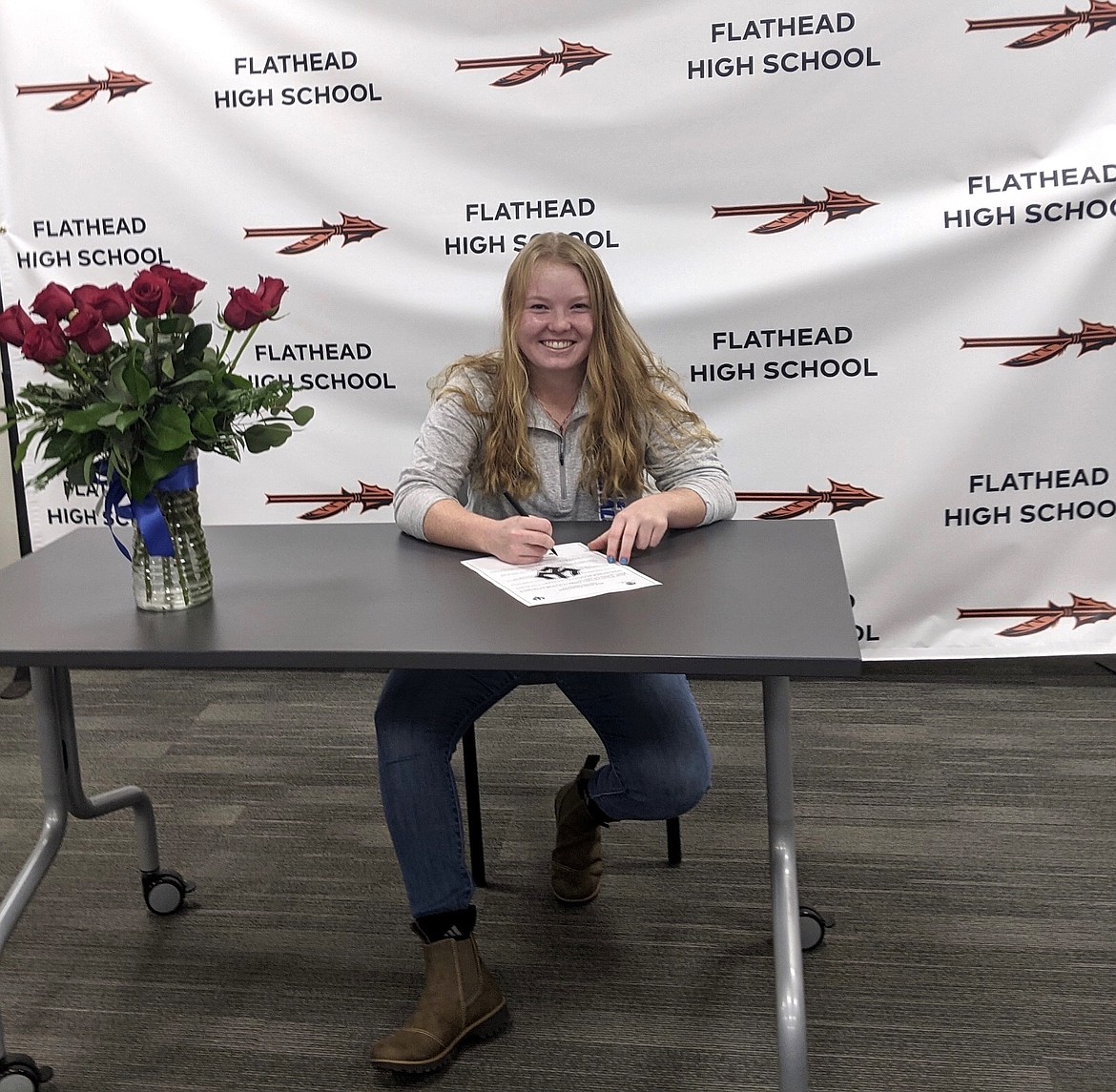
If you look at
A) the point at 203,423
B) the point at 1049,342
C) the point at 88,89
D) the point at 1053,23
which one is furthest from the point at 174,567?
the point at 1053,23

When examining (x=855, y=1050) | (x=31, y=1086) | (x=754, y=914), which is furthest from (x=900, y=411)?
(x=31, y=1086)

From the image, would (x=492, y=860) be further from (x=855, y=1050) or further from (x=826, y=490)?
(x=826, y=490)

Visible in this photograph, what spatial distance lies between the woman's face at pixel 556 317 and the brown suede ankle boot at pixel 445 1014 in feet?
2.89

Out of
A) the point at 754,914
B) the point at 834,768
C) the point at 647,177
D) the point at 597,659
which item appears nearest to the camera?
the point at 597,659

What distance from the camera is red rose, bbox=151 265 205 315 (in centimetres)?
143

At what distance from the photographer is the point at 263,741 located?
2.75m

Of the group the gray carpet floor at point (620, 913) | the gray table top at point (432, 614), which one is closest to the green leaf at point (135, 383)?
the gray table top at point (432, 614)

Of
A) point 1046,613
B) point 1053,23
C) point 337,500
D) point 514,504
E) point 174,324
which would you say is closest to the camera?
point 174,324

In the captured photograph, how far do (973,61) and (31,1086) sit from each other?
2575mm

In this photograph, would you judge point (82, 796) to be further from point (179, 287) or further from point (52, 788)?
point (179, 287)

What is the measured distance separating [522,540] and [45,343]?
636 mm

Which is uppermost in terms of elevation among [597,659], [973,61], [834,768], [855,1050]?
[973,61]

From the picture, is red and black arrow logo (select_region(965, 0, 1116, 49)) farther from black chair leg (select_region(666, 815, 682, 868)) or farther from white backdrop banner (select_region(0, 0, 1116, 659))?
black chair leg (select_region(666, 815, 682, 868))

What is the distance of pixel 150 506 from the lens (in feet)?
4.81
